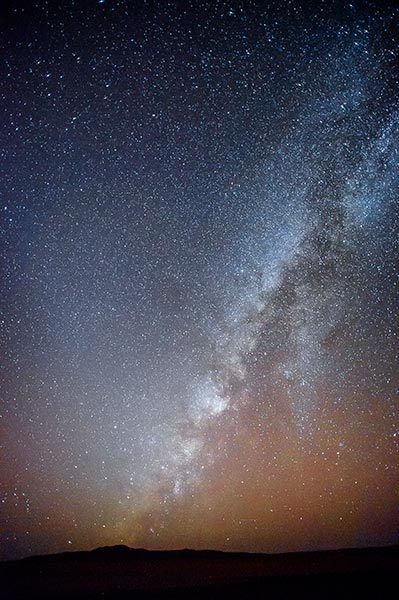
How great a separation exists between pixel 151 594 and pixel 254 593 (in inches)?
107

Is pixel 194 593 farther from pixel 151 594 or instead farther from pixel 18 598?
pixel 18 598

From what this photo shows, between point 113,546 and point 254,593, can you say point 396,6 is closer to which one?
point 254,593

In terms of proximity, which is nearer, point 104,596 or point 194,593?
point 194,593

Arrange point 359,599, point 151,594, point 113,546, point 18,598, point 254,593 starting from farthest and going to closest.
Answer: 1. point 113,546
2. point 18,598
3. point 151,594
4. point 254,593
5. point 359,599

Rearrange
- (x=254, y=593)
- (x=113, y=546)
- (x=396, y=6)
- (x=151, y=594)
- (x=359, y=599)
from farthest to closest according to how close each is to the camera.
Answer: (x=113, y=546), (x=151, y=594), (x=254, y=593), (x=359, y=599), (x=396, y=6)

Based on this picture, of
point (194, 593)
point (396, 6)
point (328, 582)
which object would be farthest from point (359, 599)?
point (396, 6)

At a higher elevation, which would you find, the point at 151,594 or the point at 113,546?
the point at 151,594

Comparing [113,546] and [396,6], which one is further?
[113,546]

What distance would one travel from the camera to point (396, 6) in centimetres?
757

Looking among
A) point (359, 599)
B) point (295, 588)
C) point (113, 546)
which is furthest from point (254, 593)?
point (113, 546)

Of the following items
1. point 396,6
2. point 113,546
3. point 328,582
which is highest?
point 396,6

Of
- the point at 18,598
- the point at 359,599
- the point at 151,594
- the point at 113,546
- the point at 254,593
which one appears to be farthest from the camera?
the point at 113,546

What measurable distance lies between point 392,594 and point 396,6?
12.1 meters

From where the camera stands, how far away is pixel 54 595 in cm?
1155
